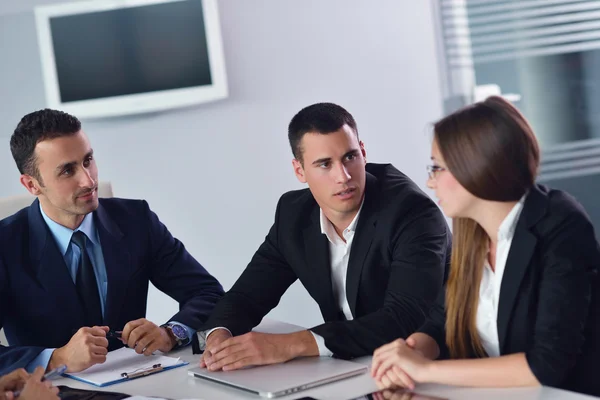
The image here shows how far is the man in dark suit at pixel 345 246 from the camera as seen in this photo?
228 centimetres

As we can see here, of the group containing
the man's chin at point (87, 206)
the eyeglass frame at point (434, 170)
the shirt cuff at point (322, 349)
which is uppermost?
the eyeglass frame at point (434, 170)

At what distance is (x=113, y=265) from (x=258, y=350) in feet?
2.44

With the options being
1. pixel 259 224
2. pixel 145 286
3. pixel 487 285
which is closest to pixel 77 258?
pixel 145 286

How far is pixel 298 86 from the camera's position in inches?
175

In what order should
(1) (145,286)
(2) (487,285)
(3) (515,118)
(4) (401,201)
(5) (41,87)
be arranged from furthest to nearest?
(5) (41,87), (1) (145,286), (4) (401,201), (2) (487,285), (3) (515,118)

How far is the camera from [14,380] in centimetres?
197

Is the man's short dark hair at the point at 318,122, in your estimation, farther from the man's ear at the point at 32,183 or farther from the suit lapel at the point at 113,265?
the man's ear at the point at 32,183

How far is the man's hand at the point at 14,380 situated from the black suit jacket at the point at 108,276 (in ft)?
1.28

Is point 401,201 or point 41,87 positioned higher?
point 41,87

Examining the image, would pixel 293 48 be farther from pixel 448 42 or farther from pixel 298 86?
pixel 448 42

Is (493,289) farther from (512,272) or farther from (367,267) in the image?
(367,267)

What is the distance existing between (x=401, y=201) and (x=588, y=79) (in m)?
2.50

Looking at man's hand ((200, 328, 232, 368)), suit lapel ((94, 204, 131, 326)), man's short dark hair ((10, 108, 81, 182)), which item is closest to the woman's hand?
man's hand ((200, 328, 232, 368))

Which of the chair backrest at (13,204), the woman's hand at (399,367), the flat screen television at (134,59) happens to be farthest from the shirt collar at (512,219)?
the flat screen television at (134,59)
